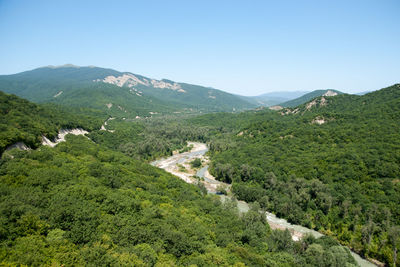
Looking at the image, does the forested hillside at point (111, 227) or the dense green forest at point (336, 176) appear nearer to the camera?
the forested hillside at point (111, 227)

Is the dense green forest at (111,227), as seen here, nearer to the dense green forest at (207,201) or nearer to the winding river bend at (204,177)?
the dense green forest at (207,201)

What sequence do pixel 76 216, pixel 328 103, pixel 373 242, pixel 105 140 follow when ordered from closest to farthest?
pixel 76 216 < pixel 373 242 < pixel 105 140 < pixel 328 103

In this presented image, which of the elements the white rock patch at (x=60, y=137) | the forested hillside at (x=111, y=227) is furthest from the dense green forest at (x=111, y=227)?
the white rock patch at (x=60, y=137)

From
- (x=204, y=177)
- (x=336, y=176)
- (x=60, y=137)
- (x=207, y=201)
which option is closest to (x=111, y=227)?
(x=207, y=201)

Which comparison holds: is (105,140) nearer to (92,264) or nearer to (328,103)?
(92,264)

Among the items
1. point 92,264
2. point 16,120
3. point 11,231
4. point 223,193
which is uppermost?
point 16,120

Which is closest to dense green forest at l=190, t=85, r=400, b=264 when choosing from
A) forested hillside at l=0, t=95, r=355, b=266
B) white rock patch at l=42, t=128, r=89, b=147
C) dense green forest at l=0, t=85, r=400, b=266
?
dense green forest at l=0, t=85, r=400, b=266

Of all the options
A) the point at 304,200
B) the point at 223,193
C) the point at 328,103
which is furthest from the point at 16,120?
the point at 328,103

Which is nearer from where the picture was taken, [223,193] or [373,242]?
[373,242]
